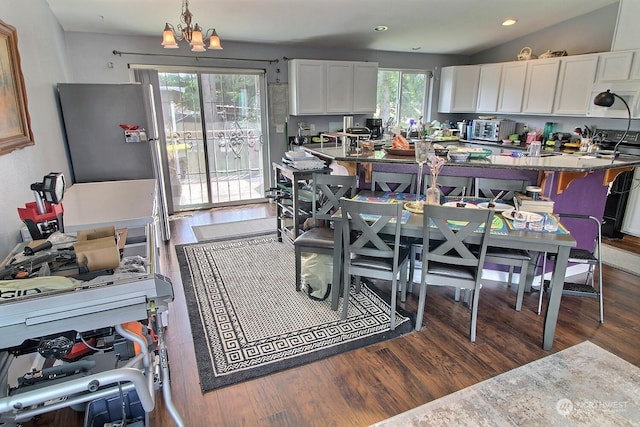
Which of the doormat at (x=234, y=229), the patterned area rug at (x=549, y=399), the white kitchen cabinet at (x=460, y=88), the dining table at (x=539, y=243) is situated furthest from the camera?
the white kitchen cabinet at (x=460, y=88)

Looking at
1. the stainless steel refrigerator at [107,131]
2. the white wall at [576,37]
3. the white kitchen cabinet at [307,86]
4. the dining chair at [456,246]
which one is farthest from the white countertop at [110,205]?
the white wall at [576,37]

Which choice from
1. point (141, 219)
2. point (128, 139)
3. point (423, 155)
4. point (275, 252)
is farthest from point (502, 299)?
point (128, 139)

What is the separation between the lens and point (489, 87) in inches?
231

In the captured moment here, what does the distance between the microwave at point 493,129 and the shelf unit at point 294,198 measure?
3.49 meters

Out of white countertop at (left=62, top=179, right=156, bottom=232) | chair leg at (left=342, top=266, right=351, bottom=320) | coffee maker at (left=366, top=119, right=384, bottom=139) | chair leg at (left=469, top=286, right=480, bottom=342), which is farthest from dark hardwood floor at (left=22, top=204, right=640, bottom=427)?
coffee maker at (left=366, top=119, right=384, bottom=139)

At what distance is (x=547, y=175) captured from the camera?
293cm

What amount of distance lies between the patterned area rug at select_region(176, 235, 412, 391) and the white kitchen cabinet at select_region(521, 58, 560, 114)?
13.4 feet

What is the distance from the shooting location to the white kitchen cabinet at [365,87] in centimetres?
563

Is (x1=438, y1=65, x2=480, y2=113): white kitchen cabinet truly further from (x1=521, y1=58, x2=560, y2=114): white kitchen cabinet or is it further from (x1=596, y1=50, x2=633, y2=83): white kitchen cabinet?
(x1=596, y1=50, x2=633, y2=83): white kitchen cabinet

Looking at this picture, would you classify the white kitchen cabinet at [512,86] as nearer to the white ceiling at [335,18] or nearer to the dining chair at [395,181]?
the white ceiling at [335,18]

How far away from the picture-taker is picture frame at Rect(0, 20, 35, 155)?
2.04 meters

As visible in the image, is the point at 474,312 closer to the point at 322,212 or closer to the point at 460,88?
the point at 322,212

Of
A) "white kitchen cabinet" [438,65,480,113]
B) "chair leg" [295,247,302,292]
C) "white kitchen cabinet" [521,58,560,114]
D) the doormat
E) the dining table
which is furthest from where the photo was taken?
"white kitchen cabinet" [438,65,480,113]

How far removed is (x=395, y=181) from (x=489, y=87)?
373cm
